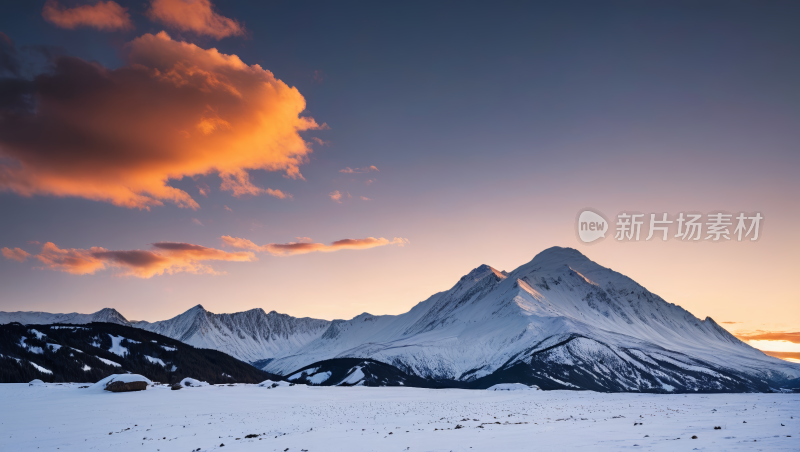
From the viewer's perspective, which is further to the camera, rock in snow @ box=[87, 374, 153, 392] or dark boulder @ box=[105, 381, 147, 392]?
rock in snow @ box=[87, 374, 153, 392]

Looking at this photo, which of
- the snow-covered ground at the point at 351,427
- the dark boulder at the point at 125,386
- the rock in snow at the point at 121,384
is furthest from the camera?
the rock in snow at the point at 121,384

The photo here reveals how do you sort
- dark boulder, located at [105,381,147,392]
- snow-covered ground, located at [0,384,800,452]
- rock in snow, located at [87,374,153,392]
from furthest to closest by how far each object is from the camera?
rock in snow, located at [87,374,153,392], dark boulder, located at [105,381,147,392], snow-covered ground, located at [0,384,800,452]

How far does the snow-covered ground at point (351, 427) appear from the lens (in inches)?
1236

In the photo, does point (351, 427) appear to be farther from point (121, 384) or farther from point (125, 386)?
point (121, 384)

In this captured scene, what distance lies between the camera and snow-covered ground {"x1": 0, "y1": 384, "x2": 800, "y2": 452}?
31.4 metres

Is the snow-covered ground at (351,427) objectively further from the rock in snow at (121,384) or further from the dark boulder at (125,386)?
the rock in snow at (121,384)

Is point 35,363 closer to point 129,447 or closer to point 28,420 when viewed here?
point 28,420

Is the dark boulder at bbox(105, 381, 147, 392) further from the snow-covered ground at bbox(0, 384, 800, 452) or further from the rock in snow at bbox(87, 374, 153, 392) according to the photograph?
the snow-covered ground at bbox(0, 384, 800, 452)

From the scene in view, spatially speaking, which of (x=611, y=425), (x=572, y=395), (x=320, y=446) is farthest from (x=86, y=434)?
(x=572, y=395)

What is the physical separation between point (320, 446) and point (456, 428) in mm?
12648

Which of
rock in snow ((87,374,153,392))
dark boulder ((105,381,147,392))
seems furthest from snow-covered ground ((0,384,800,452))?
rock in snow ((87,374,153,392))

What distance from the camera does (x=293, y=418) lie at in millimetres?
57312

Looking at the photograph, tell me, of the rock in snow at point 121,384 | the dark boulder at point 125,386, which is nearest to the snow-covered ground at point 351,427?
the dark boulder at point 125,386

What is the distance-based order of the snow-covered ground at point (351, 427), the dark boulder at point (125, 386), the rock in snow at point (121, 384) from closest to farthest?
the snow-covered ground at point (351, 427), the dark boulder at point (125, 386), the rock in snow at point (121, 384)
